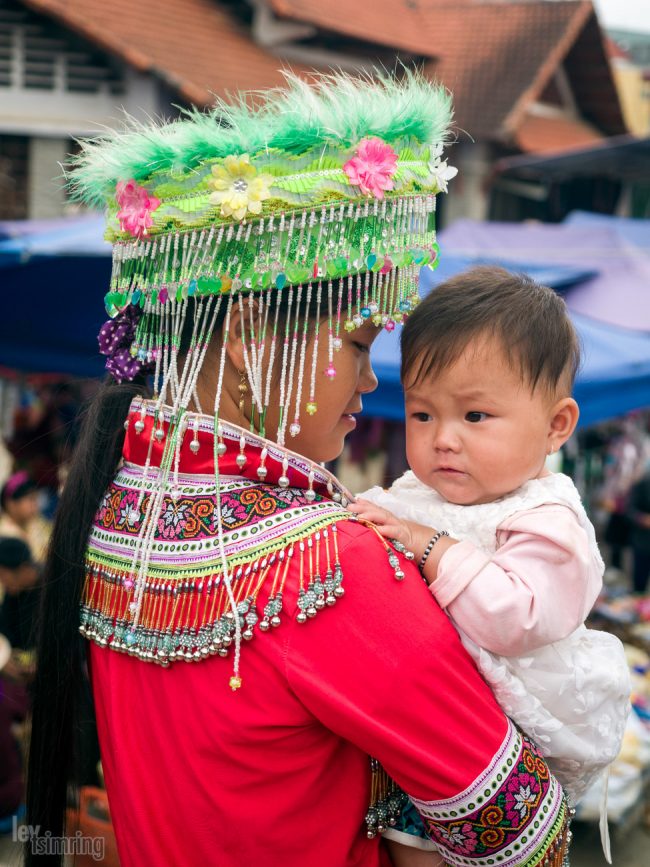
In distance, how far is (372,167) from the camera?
1351 millimetres

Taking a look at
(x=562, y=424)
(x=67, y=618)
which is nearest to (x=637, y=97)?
(x=562, y=424)

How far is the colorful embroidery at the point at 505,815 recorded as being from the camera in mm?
1239

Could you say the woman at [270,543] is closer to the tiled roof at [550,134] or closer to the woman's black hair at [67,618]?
the woman's black hair at [67,618]

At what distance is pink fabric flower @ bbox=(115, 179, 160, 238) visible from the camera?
142 cm

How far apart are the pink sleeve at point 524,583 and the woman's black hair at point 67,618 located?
49 centimetres

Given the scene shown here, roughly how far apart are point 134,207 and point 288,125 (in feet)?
1.02

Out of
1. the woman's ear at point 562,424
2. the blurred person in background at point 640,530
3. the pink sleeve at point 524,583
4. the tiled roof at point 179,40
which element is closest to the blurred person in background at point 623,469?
the blurred person in background at point 640,530

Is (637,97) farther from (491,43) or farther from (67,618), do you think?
(67,618)

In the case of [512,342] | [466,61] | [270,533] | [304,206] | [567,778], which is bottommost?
[567,778]

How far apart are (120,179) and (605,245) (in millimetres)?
6606

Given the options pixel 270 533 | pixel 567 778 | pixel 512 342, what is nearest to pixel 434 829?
pixel 567 778

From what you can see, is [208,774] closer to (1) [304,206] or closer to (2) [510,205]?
(1) [304,206]

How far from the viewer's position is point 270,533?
1290 millimetres

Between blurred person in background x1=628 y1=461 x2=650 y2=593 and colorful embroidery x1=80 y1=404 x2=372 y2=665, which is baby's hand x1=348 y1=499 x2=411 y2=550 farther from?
blurred person in background x1=628 y1=461 x2=650 y2=593
